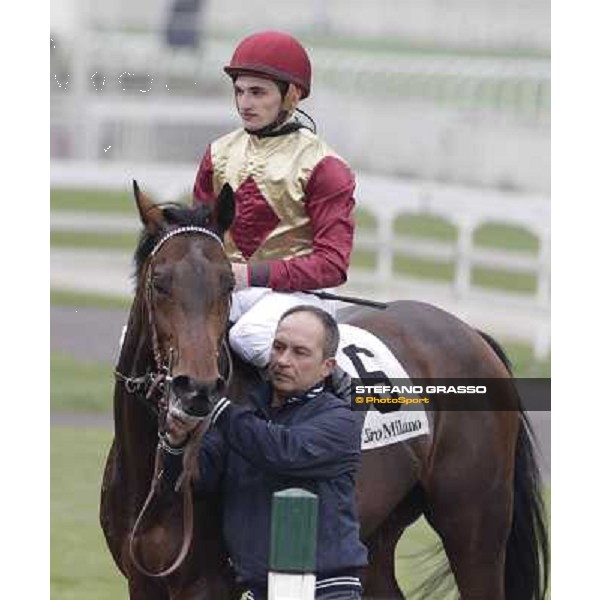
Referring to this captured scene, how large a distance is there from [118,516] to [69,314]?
697 cm

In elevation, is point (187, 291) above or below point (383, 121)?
below

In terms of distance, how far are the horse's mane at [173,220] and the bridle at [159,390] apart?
26 mm

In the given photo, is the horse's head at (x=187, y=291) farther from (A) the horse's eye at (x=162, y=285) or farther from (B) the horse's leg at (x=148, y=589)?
(B) the horse's leg at (x=148, y=589)

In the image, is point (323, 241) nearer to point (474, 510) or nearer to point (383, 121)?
point (474, 510)

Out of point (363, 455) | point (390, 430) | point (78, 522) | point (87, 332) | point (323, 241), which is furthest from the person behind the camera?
point (87, 332)

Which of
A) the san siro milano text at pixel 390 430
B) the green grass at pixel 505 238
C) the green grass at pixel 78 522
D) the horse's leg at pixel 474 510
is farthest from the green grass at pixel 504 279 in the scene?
the san siro milano text at pixel 390 430

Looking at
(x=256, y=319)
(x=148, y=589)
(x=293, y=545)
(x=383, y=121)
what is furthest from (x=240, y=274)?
(x=383, y=121)

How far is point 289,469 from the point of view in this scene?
4.57 metres

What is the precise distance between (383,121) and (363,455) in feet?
13.9

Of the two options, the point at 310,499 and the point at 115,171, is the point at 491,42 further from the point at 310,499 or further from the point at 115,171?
the point at 310,499

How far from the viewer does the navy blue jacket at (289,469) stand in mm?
4559

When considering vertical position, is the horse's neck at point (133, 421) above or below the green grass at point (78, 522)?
above

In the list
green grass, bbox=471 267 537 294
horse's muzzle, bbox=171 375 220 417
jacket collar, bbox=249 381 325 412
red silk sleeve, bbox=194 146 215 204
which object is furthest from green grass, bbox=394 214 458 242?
horse's muzzle, bbox=171 375 220 417
